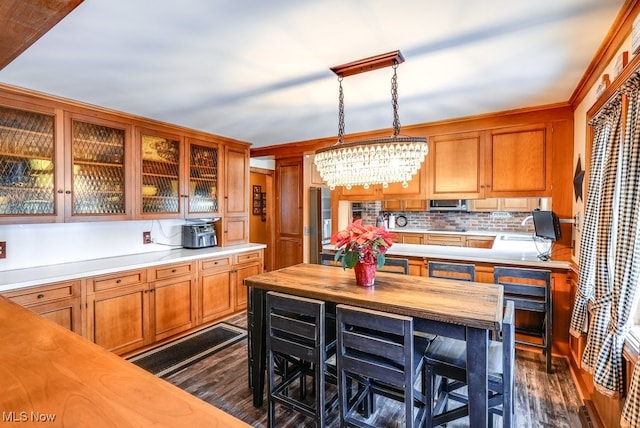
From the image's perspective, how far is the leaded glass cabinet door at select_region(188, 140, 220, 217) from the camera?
381 cm

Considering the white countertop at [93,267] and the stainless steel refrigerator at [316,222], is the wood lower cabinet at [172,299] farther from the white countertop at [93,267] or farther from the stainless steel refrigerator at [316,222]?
the stainless steel refrigerator at [316,222]

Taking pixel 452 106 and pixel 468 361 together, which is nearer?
pixel 468 361

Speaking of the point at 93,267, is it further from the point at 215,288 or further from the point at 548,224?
the point at 548,224

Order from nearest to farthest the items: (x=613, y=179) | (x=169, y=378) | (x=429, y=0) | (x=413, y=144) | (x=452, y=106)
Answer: (x=429, y=0) → (x=613, y=179) → (x=413, y=144) → (x=169, y=378) → (x=452, y=106)

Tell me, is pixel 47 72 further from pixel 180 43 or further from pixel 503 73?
pixel 503 73

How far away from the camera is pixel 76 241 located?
3.05 metres

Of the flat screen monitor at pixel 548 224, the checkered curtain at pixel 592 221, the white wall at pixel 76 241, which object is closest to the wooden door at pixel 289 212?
the white wall at pixel 76 241

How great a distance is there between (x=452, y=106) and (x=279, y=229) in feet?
11.6

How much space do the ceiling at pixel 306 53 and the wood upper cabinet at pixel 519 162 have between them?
32 cm

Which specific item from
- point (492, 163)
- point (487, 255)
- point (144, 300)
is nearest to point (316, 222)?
point (487, 255)

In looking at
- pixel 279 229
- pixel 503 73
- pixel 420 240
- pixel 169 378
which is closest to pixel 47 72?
pixel 169 378

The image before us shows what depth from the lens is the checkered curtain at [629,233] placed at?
143 centimetres

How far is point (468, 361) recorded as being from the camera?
1.60 m

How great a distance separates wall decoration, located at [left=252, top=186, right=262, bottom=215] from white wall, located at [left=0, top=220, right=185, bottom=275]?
3.03 meters
